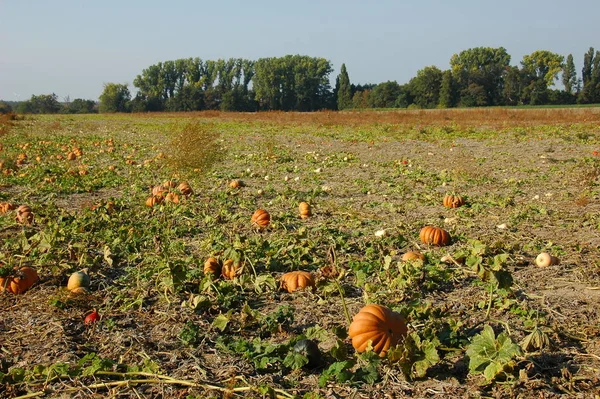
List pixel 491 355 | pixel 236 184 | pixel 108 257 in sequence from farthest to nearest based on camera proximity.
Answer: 1. pixel 236 184
2. pixel 108 257
3. pixel 491 355

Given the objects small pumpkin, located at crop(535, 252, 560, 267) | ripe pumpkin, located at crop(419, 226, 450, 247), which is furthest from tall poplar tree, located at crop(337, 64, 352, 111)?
small pumpkin, located at crop(535, 252, 560, 267)

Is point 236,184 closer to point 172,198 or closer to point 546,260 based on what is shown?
point 172,198

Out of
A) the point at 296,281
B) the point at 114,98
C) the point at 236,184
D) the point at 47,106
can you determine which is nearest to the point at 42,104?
the point at 47,106

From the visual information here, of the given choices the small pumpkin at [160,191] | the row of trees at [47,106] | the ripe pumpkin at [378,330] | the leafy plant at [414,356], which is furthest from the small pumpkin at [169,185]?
the row of trees at [47,106]

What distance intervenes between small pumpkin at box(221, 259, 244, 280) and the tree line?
56.9 m

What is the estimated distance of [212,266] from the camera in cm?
441

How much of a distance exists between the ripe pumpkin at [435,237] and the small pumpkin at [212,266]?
6.84 feet

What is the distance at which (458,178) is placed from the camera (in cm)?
911

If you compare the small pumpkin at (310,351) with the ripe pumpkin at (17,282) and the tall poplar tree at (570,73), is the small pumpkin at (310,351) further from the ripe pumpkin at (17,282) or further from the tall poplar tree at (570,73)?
the tall poplar tree at (570,73)

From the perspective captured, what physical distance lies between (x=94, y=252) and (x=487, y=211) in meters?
4.73

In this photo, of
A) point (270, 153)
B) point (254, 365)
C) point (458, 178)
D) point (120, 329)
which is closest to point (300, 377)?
point (254, 365)

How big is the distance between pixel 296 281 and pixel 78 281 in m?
1.75

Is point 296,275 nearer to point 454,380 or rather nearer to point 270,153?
point 454,380

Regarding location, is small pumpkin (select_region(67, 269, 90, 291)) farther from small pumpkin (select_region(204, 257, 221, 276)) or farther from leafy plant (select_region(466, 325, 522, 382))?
leafy plant (select_region(466, 325, 522, 382))
